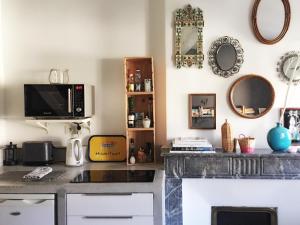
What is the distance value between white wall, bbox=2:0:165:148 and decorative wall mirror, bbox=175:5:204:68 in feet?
0.98

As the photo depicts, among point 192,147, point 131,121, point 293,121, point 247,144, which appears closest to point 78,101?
point 131,121

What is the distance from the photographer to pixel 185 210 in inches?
96.5

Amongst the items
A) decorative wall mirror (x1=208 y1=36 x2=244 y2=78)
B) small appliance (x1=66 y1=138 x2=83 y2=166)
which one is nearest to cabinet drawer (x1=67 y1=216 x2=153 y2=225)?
small appliance (x1=66 y1=138 x2=83 y2=166)

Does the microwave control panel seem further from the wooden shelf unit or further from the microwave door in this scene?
the wooden shelf unit

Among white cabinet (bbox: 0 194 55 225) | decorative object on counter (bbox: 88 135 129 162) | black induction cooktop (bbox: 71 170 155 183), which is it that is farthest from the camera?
decorative object on counter (bbox: 88 135 129 162)

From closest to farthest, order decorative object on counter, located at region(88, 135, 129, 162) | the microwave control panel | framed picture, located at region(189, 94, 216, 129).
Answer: the microwave control panel < framed picture, located at region(189, 94, 216, 129) < decorative object on counter, located at region(88, 135, 129, 162)

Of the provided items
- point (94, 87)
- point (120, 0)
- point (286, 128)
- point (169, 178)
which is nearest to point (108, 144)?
point (94, 87)

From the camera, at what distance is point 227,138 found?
7.70ft

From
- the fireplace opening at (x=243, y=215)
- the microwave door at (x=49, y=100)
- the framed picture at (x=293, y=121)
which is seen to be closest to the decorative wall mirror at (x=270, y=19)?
the framed picture at (x=293, y=121)

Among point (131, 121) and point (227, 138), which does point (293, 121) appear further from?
point (131, 121)

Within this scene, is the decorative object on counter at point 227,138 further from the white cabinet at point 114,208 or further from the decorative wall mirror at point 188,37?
the white cabinet at point 114,208

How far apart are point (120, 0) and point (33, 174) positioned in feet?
5.02

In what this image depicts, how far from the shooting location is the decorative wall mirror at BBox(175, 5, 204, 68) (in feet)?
8.17

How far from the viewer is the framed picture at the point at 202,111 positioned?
252cm
